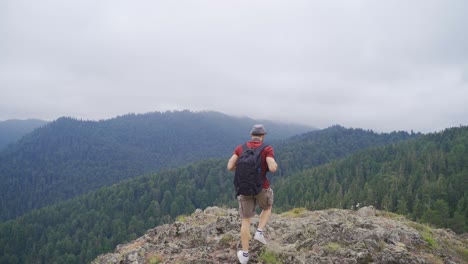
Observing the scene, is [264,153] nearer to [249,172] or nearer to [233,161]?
[249,172]

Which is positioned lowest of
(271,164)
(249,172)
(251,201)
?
(251,201)

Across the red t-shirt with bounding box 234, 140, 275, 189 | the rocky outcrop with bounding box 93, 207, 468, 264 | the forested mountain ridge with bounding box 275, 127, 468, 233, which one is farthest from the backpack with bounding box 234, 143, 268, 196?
the forested mountain ridge with bounding box 275, 127, 468, 233

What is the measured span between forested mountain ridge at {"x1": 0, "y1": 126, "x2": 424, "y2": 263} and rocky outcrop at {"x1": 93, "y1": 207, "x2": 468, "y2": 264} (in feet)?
346

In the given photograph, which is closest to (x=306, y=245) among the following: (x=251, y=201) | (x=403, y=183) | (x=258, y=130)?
(x=251, y=201)

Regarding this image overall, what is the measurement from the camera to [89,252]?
116 meters

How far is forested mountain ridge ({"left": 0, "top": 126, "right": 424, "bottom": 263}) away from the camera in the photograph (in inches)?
4919

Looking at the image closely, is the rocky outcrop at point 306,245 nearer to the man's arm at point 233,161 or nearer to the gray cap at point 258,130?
the man's arm at point 233,161

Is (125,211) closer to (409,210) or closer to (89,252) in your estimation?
(89,252)

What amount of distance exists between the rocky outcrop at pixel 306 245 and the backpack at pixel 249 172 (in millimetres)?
2375

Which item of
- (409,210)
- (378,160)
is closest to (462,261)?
(409,210)

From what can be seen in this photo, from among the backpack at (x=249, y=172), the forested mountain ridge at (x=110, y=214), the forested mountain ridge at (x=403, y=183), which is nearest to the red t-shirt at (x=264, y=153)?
the backpack at (x=249, y=172)

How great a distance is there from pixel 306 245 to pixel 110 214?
156 meters

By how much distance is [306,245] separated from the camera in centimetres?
1088

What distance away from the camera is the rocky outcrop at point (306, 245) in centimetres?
988
